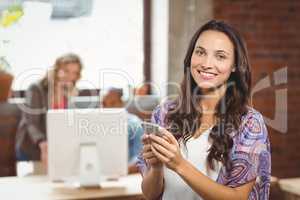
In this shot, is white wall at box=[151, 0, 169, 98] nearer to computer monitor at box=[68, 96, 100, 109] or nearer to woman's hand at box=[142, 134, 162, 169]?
computer monitor at box=[68, 96, 100, 109]

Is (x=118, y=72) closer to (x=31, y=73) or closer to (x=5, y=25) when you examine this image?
(x=31, y=73)

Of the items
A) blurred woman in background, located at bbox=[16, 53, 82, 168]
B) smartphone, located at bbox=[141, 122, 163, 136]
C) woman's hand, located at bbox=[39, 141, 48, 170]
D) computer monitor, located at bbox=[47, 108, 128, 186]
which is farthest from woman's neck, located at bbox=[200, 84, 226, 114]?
blurred woman in background, located at bbox=[16, 53, 82, 168]

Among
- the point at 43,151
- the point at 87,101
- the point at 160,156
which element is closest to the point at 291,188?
the point at 160,156

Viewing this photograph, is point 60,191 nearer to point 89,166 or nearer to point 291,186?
point 89,166

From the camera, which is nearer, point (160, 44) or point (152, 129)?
point (152, 129)

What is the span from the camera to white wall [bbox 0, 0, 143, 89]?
12.7 feet

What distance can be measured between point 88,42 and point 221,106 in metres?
2.55

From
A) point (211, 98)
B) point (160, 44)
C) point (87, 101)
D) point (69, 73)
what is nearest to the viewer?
point (211, 98)

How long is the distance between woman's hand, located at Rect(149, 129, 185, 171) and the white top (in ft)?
0.39

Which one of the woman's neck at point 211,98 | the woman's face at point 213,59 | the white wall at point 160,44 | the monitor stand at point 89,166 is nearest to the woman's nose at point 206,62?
the woman's face at point 213,59

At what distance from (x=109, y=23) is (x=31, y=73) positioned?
31.8 inches

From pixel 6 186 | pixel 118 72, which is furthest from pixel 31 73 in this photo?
pixel 6 186

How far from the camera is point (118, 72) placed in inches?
161

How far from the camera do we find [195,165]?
1.54 m
